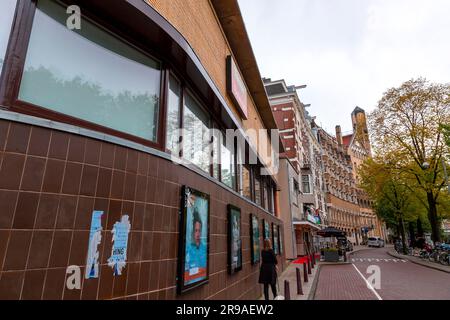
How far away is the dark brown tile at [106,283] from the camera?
3.05 meters

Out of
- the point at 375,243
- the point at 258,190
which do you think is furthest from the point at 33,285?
the point at 375,243

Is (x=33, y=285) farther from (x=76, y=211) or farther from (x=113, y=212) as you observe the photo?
(x=113, y=212)

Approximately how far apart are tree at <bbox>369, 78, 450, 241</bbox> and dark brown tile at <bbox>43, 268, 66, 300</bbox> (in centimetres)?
2611

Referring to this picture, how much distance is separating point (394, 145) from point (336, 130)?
4275 cm

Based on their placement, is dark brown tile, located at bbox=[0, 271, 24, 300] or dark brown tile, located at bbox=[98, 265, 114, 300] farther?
dark brown tile, located at bbox=[98, 265, 114, 300]

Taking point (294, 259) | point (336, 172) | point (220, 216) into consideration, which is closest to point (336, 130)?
point (336, 172)

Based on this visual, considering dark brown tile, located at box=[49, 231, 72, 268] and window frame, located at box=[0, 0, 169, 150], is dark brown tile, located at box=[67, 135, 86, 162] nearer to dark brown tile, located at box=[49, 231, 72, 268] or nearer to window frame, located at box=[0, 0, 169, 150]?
window frame, located at box=[0, 0, 169, 150]

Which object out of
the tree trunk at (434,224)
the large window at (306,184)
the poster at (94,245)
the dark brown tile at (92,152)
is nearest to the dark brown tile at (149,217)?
the poster at (94,245)

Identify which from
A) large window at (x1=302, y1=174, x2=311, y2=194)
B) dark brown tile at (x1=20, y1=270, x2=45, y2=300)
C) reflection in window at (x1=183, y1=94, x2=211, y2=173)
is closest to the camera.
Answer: dark brown tile at (x1=20, y1=270, x2=45, y2=300)

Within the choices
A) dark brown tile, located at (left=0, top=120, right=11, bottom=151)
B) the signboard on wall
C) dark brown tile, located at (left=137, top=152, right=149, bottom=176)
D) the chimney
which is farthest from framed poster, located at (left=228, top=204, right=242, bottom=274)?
the chimney

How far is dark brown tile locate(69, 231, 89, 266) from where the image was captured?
9.30 feet

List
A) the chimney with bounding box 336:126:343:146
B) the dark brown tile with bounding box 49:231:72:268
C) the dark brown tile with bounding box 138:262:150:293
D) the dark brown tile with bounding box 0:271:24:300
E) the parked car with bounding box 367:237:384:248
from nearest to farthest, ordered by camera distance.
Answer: the dark brown tile with bounding box 0:271:24:300 < the dark brown tile with bounding box 49:231:72:268 < the dark brown tile with bounding box 138:262:150:293 < the parked car with bounding box 367:237:384:248 < the chimney with bounding box 336:126:343:146

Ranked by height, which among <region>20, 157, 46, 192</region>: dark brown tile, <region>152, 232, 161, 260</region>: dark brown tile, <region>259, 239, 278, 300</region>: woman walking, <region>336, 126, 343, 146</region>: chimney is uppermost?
<region>336, 126, 343, 146</region>: chimney

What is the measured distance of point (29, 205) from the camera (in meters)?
2.60
